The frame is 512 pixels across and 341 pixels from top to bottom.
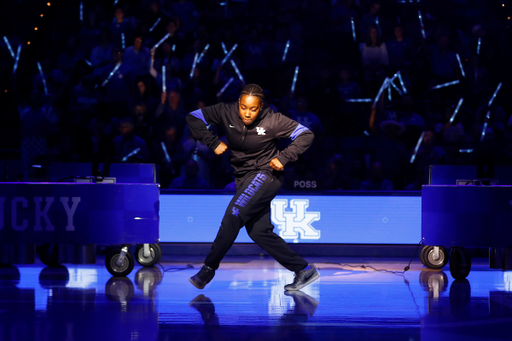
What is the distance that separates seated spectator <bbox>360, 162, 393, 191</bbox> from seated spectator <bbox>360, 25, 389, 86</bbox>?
6.50 feet

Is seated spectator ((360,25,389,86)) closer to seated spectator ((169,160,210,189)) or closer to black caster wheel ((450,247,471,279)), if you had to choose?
seated spectator ((169,160,210,189))

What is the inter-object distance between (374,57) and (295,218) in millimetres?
3596

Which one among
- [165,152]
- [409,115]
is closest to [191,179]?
[165,152]

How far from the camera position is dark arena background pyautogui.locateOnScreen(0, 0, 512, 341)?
3574mm

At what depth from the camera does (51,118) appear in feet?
28.5

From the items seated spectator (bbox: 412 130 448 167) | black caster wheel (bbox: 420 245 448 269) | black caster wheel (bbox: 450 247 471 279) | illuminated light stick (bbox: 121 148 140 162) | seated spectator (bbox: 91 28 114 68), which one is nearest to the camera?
black caster wheel (bbox: 450 247 471 279)

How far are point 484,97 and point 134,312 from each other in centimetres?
729

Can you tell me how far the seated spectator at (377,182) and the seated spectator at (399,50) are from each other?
2.24m

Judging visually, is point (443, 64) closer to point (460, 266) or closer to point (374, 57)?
point (374, 57)

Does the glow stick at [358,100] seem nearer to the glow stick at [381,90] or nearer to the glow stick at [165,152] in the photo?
the glow stick at [381,90]

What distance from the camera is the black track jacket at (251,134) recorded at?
4047mm

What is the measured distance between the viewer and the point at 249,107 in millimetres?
3912

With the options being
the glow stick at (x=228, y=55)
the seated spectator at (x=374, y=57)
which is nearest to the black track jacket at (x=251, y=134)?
the glow stick at (x=228, y=55)

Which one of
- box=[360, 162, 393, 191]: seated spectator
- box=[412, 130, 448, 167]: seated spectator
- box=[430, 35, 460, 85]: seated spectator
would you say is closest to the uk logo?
box=[360, 162, 393, 191]: seated spectator
